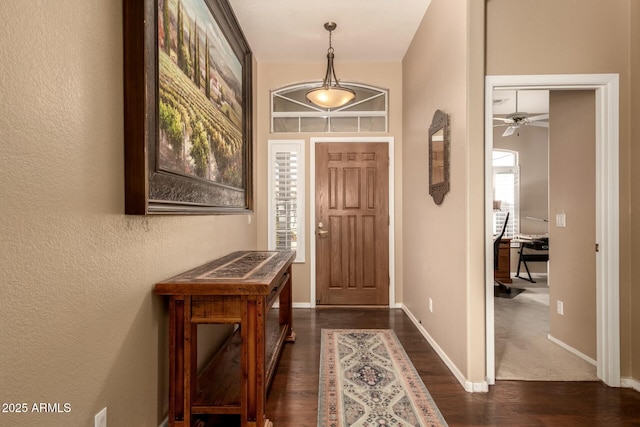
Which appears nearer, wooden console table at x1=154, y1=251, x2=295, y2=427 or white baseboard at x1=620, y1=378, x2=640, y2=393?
wooden console table at x1=154, y1=251, x2=295, y2=427

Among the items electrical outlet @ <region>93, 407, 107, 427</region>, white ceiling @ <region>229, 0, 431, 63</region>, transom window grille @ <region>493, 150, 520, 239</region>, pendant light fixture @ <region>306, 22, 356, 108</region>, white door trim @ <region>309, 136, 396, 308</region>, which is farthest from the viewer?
transom window grille @ <region>493, 150, 520, 239</region>

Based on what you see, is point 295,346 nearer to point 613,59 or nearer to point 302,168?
point 302,168

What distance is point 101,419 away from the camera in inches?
49.7

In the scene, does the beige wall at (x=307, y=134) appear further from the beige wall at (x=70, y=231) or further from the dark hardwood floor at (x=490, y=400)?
the beige wall at (x=70, y=231)

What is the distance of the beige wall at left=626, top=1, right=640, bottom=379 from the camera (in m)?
2.29

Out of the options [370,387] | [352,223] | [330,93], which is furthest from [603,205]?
[352,223]

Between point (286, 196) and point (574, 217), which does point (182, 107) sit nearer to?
point (286, 196)

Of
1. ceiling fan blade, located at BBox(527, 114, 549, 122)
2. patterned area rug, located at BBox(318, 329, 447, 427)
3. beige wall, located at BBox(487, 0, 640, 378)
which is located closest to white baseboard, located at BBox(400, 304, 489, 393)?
patterned area rug, located at BBox(318, 329, 447, 427)

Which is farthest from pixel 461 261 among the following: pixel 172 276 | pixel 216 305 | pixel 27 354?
pixel 27 354

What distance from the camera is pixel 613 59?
236cm

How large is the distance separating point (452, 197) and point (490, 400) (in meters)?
1.38

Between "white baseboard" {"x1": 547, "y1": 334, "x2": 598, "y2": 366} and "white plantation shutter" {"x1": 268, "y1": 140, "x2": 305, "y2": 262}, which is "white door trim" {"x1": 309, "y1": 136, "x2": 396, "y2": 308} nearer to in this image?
"white plantation shutter" {"x1": 268, "y1": 140, "x2": 305, "y2": 262}

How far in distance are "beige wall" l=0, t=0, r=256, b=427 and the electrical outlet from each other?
24 mm

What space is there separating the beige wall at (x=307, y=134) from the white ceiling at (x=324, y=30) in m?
0.11
